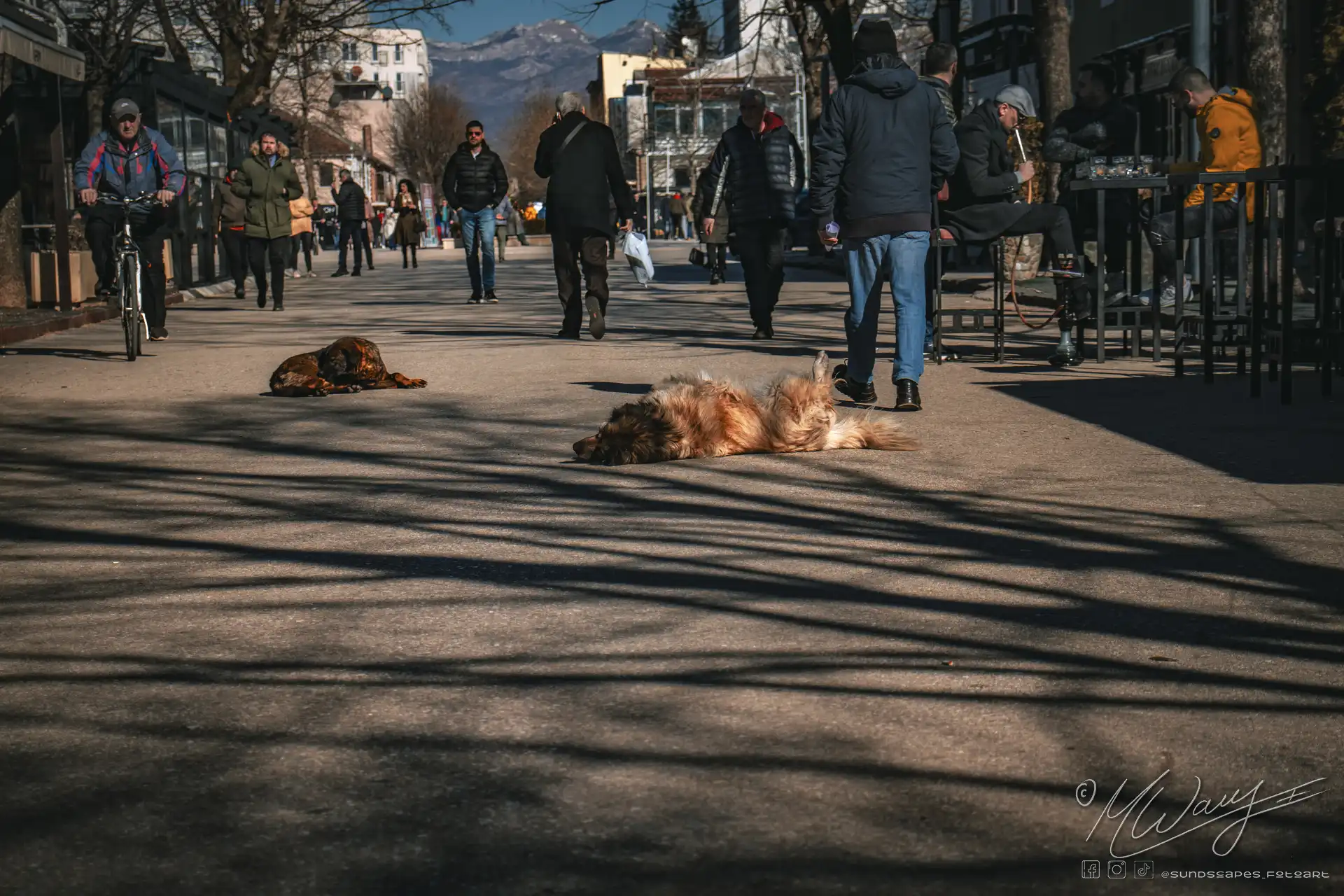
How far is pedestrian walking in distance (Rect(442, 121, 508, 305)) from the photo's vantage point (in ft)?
73.9

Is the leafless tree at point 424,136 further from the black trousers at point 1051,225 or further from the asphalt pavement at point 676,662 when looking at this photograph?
the asphalt pavement at point 676,662

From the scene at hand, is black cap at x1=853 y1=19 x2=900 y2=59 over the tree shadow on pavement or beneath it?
over

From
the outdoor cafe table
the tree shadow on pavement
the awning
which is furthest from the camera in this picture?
the awning

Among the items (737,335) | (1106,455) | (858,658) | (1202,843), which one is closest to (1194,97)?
(737,335)

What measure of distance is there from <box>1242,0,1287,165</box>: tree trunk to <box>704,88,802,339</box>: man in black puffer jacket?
4011mm

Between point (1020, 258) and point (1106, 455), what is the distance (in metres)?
14.5

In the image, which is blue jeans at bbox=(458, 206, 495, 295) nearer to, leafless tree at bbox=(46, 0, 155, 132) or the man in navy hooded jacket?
leafless tree at bbox=(46, 0, 155, 132)

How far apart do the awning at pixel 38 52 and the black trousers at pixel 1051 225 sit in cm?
1151

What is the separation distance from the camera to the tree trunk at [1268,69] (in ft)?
51.4

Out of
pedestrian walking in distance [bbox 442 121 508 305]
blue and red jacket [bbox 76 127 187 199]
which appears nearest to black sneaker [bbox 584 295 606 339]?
blue and red jacket [bbox 76 127 187 199]

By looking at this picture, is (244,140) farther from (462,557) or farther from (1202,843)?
(1202,843)

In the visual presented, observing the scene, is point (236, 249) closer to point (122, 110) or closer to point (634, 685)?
point (122, 110)

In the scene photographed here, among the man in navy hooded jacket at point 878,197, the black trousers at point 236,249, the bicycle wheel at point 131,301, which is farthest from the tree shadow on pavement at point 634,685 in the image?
the black trousers at point 236,249

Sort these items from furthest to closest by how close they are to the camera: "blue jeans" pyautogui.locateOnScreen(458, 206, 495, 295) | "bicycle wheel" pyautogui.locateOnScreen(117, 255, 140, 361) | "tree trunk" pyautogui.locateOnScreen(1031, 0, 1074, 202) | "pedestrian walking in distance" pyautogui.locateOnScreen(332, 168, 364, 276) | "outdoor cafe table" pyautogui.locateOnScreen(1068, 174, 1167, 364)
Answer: "pedestrian walking in distance" pyautogui.locateOnScreen(332, 168, 364, 276)
"blue jeans" pyautogui.locateOnScreen(458, 206, 495, 295)
"tree trunk" pyautogui.locateOnScreen(1031, 0, 1074, 202)
"bicycle wheel" pyautogui.locateOnScreen(117, 255, 140, 361)
"outdoor cafe table" pyautogui.locateOnScreen(1068, 174, 1167, 364)
